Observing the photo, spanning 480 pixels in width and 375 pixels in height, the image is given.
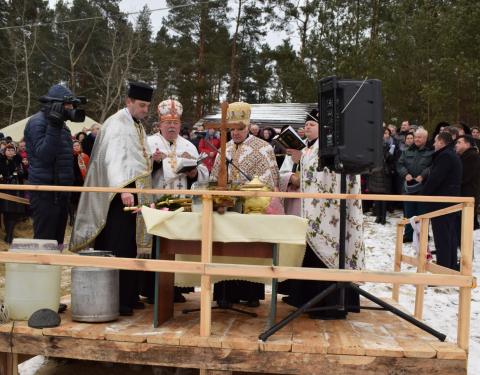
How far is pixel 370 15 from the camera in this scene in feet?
70.7

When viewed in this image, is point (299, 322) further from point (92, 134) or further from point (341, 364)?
point (92, 134)

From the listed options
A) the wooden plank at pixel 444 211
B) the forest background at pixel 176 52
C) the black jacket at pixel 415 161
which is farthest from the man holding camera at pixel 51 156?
the forest background at pixel 176 52

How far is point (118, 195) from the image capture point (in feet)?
16.9

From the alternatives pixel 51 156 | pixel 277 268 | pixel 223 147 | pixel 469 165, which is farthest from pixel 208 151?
pixel 277 268

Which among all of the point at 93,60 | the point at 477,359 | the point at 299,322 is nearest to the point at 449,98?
the point at 477,359

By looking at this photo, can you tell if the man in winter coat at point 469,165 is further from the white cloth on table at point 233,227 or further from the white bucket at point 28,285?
the white bucket at point 28,285

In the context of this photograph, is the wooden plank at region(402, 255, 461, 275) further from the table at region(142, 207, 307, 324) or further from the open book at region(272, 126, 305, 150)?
the open book at region(272, 126, 305, 150)

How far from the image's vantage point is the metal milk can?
4.59 metres

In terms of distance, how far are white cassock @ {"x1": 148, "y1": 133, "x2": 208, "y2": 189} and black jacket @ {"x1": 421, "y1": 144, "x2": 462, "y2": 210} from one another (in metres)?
3.85

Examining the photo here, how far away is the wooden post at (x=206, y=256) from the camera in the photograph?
165 inches

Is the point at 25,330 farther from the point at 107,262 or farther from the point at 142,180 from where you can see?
the point at 142,180

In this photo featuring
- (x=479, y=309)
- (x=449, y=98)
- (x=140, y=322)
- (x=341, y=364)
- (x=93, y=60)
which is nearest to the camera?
(x=341, y=364)

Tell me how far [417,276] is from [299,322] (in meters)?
1.14

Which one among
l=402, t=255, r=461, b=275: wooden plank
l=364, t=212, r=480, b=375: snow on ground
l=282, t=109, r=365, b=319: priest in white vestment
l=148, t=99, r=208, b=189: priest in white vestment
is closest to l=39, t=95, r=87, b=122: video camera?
l=148, t=99, r=208, b=189: priest in white vestment
